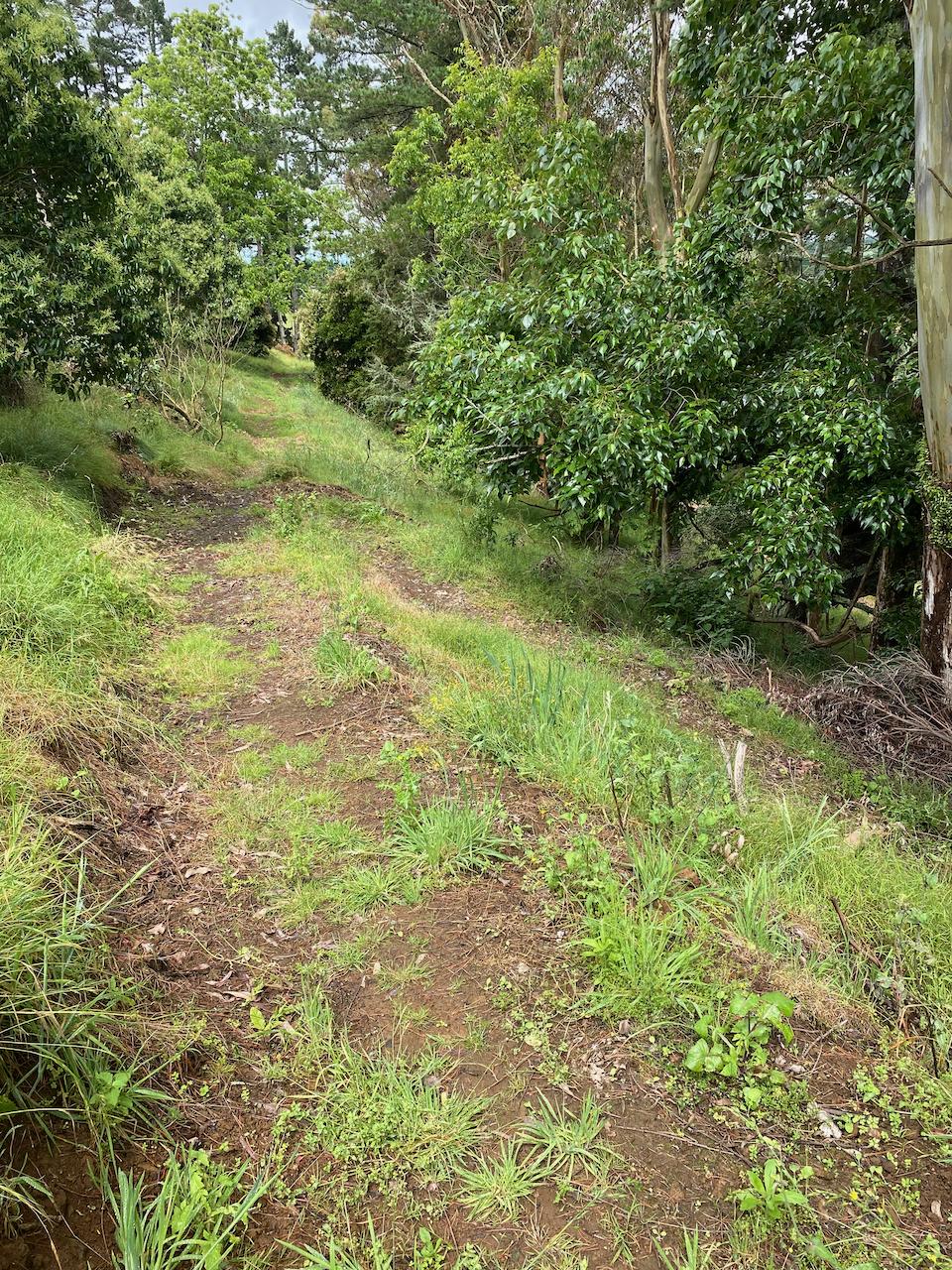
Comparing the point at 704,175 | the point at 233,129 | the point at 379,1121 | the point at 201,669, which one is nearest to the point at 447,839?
the point at 379,1121

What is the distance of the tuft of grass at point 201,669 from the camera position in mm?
4379

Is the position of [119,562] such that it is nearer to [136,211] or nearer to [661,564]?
[136,211]

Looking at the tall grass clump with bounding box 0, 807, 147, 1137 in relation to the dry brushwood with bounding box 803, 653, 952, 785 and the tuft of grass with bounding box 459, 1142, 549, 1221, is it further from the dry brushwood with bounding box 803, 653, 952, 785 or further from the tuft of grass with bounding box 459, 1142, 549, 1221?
the dry brushwood with bounding box 803, 653, 952, 785

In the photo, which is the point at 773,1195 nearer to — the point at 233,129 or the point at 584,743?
the point at 584,743

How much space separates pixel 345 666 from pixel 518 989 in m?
2.69

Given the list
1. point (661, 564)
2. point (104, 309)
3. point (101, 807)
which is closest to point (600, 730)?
point (101, 807)

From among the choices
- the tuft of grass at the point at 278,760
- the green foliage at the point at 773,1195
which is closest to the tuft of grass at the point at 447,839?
the tuft of grass at the point at 278,760

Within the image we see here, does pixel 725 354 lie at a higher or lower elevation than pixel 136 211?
lower

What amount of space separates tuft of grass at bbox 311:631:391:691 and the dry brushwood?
3998 millimetres

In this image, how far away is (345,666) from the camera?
15.2 feet

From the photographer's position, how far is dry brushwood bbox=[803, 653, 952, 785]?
17.1 ft

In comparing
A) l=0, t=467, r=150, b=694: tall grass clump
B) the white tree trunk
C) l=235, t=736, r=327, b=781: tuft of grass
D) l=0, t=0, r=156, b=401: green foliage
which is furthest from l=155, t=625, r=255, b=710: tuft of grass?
the white tree trunk

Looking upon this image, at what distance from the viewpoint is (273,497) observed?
33.9 ft

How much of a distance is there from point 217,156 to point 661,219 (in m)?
17.7
